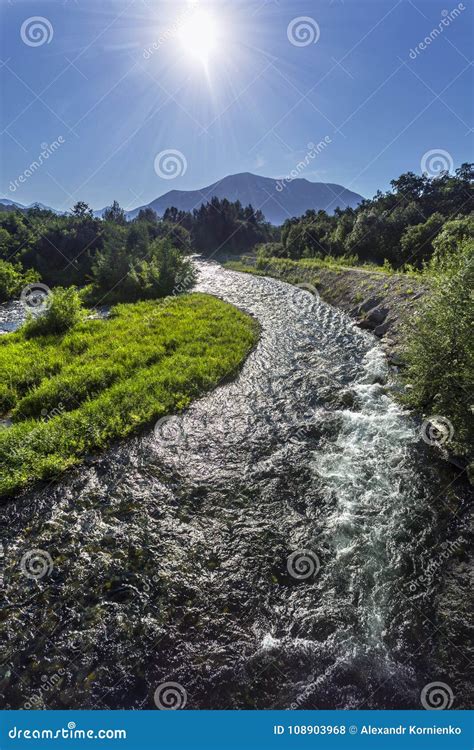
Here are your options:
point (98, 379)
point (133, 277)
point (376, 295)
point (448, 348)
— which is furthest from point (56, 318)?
point (376, 295)

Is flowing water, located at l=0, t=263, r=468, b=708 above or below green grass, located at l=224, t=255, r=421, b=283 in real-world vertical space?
below

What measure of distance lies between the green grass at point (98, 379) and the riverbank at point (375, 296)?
996 cm

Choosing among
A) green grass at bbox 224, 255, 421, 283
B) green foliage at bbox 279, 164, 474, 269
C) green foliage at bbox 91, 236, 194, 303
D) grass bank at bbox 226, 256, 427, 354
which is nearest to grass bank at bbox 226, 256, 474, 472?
grass bank at bbox 226, 256, 427, 354

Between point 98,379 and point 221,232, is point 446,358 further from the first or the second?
point 221,232

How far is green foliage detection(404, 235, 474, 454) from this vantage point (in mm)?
11013

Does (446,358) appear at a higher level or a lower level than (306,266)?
lower

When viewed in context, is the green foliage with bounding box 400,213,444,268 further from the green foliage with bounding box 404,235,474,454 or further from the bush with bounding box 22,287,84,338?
the bush with bounding box 22,287,84,338

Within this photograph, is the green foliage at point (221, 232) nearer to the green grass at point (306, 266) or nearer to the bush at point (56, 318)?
Answer: the green grass at point (306, 266)

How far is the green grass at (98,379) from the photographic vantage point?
1192 centimetres

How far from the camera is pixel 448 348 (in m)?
11.9

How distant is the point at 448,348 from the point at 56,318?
26.4m

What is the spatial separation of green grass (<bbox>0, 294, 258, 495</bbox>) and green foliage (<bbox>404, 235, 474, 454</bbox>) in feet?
34.0

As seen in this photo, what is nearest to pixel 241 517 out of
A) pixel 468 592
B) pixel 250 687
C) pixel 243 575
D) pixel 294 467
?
pixel 243 575

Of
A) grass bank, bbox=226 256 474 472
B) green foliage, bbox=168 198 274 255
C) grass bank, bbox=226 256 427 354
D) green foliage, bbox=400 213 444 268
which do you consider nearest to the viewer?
grass bank, bbox=226 256 474 472
